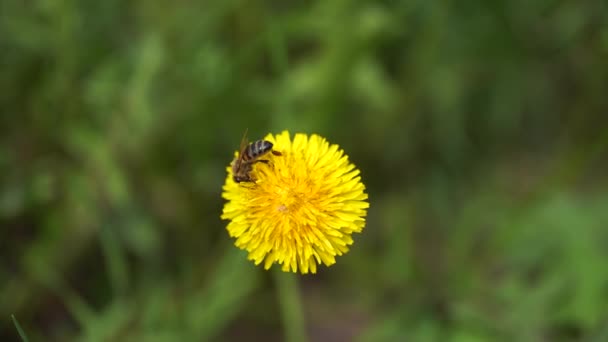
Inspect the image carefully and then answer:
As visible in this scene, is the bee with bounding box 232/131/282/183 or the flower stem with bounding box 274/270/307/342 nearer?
the bee with bounding box 232/131/282/183

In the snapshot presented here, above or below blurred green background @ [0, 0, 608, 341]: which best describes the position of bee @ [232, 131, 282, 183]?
below

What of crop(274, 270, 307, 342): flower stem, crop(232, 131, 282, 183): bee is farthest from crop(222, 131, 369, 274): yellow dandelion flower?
crop(274, 270, 307, 342): flower stem

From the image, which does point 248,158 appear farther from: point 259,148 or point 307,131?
point 307,131

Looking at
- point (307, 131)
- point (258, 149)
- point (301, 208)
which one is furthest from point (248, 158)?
point (307, 131)

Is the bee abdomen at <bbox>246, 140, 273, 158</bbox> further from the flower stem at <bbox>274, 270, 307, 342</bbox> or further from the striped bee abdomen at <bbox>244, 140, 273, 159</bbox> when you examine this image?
the flower stem at <bbox>274, 270, 307, 342</bbox>

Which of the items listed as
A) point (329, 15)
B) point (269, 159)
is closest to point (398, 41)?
point (329, 15)

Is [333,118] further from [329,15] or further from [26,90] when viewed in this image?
[26,90]
